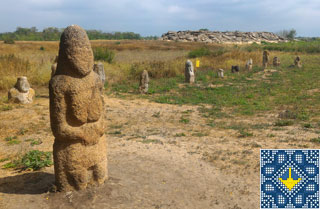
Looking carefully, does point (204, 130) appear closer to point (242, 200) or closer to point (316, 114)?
point (242, 200)

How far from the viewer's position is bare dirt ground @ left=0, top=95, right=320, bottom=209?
14.5ft

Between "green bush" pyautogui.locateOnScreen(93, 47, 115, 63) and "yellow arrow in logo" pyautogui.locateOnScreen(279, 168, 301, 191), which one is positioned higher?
"green bush" pyautogui.locateOnScreen(93, 47, 115, 63)

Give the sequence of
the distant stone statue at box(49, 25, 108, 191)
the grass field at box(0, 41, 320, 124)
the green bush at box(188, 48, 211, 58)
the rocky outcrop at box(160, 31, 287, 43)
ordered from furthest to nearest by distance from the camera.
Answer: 1. the rocky outcrop at box(160, 31, 287, 43)
2. the green bush at box(188, 48, 211, 58)
3. the grass field at box(0, 41, 320, 124)
4. the distant stone statue at box(49, 25, 108, 191)

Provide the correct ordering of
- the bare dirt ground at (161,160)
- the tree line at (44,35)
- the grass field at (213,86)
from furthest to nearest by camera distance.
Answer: the tree line at (44,35) < the grass field at (213,86) < the bare dirt ground at (161,160)

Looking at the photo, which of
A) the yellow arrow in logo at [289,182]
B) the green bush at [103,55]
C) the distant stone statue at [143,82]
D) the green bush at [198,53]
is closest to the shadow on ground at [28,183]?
the yellow arrow in logo at [289,182]

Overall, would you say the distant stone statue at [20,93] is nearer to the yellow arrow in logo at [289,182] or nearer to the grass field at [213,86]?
the grass field at [213,86]

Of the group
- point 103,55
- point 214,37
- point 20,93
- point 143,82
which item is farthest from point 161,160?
point 214,37

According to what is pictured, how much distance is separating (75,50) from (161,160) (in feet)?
9.61

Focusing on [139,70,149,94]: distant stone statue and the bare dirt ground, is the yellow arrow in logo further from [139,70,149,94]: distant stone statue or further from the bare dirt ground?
[139,70,149,94]: distant stone statue

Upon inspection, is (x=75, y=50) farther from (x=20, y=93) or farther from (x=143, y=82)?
(x=143, y=82)

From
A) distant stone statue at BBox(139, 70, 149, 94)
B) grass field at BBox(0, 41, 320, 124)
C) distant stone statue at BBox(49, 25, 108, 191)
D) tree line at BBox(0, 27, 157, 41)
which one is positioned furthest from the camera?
tree line at BBox(0, 27, 157, 41)

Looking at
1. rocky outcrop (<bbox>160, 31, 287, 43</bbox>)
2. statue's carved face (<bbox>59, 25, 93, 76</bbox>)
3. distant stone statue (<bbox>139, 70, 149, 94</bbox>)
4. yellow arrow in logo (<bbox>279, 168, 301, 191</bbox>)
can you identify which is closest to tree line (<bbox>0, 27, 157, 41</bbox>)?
rocky outcrop (<bbox>160, 31, 287, 43</bbox>)

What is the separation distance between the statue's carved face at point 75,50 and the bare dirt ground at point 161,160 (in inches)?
72.9

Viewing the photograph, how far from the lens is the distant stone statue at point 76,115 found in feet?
13.4
